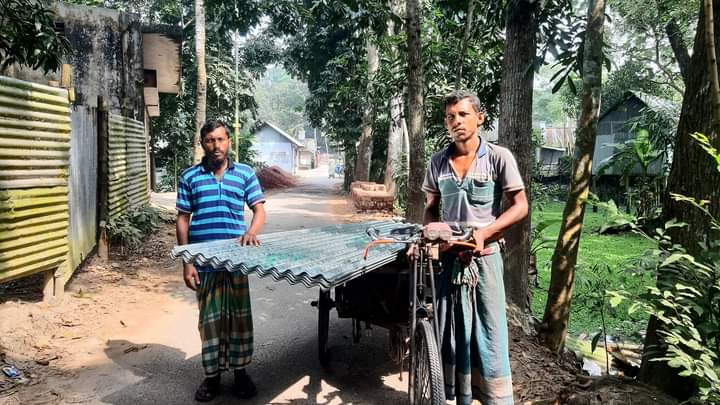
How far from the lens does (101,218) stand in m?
7.53

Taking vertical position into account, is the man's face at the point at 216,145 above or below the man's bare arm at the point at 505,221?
above

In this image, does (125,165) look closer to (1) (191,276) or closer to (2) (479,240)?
(1) (191,276)

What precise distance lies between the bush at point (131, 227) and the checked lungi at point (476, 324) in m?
6.26

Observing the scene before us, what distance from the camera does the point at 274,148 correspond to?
50.6 m

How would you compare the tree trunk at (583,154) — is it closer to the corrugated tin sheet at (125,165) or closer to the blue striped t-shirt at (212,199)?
the blue striped t-shirt at (212,199)

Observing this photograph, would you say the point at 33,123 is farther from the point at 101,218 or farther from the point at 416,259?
the point at 416,259

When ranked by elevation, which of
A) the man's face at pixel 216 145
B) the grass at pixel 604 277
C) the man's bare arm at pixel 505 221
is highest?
the man's face at pixel 216 145

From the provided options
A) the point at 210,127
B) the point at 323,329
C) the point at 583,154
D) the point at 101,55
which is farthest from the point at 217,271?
the point at 101,55

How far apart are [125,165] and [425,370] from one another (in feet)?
25.0

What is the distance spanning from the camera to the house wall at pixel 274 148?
50.5 meters

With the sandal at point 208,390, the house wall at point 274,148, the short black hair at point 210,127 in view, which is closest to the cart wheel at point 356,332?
the sandal at point 208,390

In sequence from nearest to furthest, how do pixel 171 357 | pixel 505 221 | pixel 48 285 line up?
pixel 505 221 → pixel 171 357 → pixel 48 285

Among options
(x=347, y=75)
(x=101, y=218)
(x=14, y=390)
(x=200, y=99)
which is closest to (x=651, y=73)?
(x=347, y=75)

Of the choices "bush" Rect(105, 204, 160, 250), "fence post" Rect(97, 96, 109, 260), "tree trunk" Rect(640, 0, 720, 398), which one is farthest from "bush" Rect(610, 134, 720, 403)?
"bush" Rect(105, 204, 160, 250)
